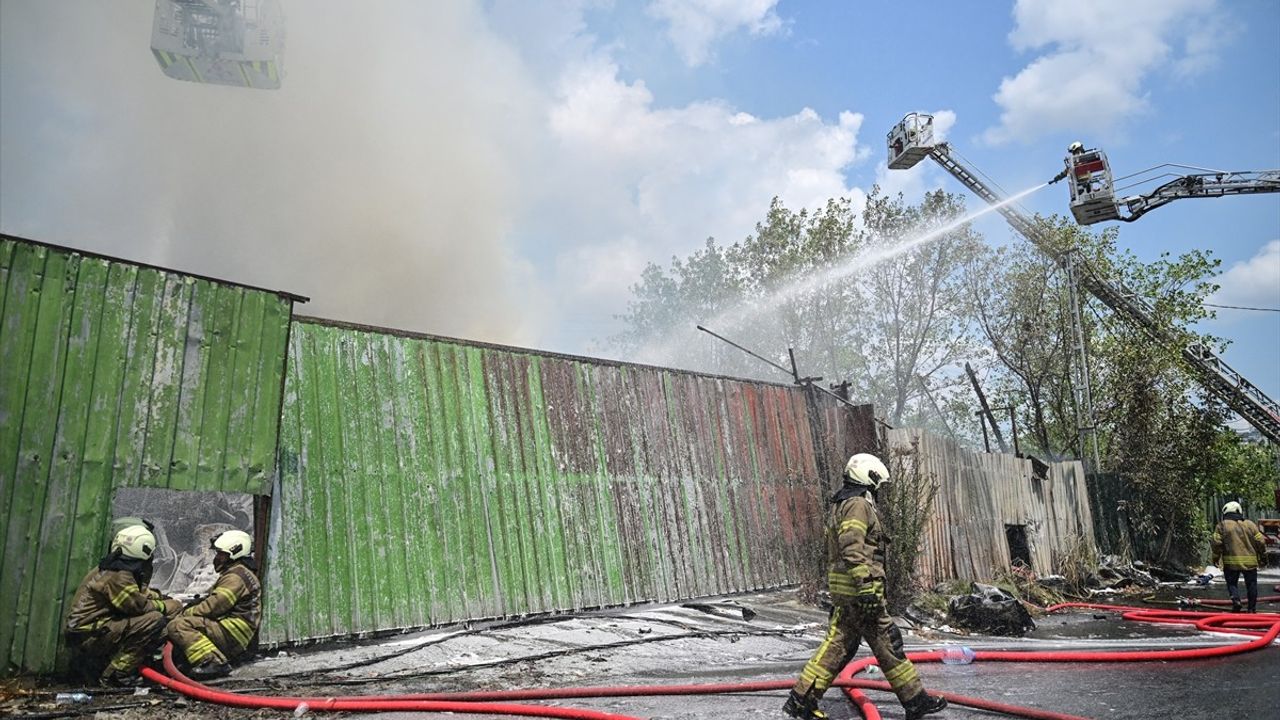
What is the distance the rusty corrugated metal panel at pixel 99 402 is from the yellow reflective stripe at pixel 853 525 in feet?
16.0

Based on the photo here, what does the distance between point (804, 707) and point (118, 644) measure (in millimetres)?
4697

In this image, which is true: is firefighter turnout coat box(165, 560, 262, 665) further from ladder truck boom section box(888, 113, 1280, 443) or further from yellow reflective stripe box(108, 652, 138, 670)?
ladder truck boom section box(888, 113, 1280, 443)

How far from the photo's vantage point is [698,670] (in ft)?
21.1

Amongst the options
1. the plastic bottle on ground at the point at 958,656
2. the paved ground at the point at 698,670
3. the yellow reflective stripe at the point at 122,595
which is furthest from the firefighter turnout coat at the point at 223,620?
the plastic bottle on ground at the point at 958,656

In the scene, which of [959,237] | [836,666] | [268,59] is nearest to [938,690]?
[836,666]

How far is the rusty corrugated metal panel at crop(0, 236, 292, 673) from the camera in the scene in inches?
223

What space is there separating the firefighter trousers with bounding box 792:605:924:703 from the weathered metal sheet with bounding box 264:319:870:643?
4.20 metres

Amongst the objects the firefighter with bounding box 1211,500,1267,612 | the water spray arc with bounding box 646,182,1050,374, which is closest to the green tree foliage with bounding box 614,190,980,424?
the water spray arc with bounding box 646,182,1050,374

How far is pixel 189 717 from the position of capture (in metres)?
4.69

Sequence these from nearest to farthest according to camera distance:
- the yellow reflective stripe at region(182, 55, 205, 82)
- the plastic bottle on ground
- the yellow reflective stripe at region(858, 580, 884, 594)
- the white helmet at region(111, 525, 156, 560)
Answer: the yellow reflective stripe at region(858, 580, 884, 594) → the white helmet at region(111, 525, 156, 560) → the plastic bottle on ground → the yellow reflective stripe at region(182, 55, 205, 82)

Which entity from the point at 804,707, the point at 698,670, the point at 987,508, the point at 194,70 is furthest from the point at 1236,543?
the point at 194,70

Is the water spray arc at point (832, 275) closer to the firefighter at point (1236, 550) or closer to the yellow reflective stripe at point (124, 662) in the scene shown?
the firefighter at point (1236, 550)

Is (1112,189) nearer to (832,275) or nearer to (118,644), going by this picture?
(832,275)

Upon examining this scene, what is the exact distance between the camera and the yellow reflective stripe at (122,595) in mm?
5461
